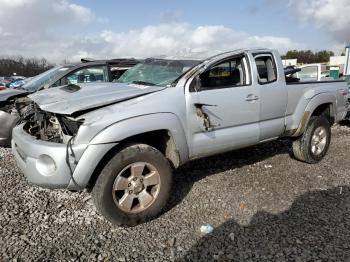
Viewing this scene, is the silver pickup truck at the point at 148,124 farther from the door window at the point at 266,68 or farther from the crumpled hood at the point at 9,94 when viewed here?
the crumpled hood at the point at 9,94

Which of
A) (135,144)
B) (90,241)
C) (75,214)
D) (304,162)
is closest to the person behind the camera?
(90,241)

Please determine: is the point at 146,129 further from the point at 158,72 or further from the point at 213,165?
the point at 213,165

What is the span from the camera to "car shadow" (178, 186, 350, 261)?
338 centimetres

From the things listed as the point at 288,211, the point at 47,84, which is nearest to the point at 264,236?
the point at 288,211

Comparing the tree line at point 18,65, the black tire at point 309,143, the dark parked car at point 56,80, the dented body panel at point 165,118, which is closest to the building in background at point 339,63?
the black tire at point 309,143

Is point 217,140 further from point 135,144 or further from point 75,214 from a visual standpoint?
point 75,214

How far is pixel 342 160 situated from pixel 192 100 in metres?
3.54

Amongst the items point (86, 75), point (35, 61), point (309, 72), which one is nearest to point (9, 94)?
point (86, 75)

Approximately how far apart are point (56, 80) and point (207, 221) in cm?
436

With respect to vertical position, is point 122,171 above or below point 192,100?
below

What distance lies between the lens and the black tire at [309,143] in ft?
19.5

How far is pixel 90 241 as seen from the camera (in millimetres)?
3645

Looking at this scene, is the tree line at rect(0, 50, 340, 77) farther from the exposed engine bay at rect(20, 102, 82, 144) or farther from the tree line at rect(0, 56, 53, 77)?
the exposed engine bay at rect(20, 102, 82, 144)

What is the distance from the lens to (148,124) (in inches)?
151
